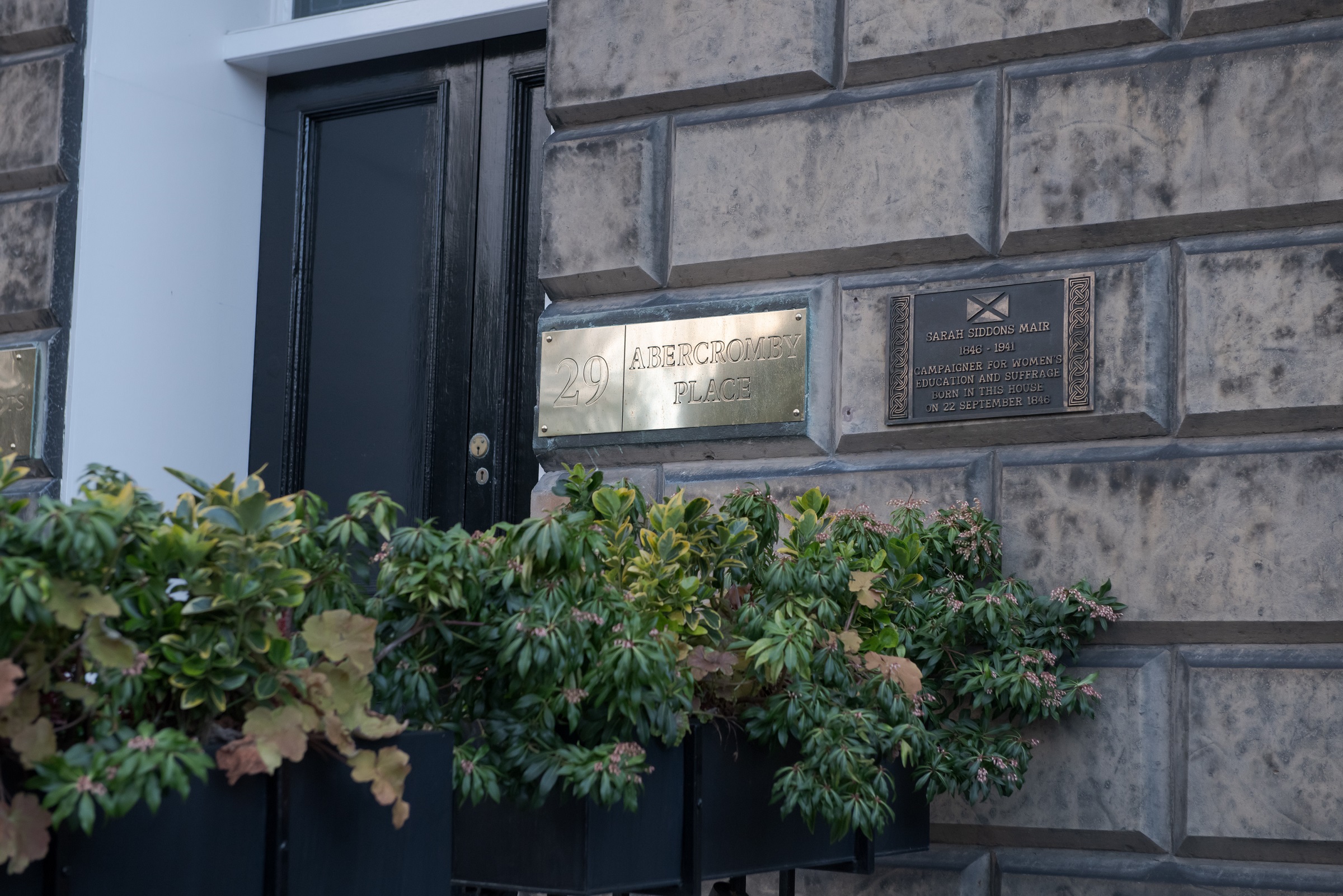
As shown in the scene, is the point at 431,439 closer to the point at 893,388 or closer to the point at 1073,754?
the point at 893,388

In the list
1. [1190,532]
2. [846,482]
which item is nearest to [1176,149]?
[1190,532]

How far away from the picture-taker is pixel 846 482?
15.0 ft

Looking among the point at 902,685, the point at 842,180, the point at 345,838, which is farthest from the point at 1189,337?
the point at 345,838

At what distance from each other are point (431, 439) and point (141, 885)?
154 inches

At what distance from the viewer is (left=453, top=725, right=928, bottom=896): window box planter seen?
2.68 meters

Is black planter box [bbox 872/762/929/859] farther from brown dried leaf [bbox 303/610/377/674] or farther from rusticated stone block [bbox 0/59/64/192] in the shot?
rusticated stone block [bbox 0/59/64/192]

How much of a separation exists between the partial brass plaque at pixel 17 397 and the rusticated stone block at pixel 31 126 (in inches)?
28.2

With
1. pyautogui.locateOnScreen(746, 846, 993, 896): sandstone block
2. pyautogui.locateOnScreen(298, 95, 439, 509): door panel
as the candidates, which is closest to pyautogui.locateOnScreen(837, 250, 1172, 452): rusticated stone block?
pyautogui.locateOnScreen(746, 846, 993, 896): sandstone block

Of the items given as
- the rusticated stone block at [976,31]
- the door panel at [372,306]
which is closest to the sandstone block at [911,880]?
the door panel at [372,306]

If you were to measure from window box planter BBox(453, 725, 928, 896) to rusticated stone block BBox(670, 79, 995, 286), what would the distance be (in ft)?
6.23

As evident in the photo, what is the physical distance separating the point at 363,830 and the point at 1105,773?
2530 millimetres

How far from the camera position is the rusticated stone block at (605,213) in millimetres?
4965

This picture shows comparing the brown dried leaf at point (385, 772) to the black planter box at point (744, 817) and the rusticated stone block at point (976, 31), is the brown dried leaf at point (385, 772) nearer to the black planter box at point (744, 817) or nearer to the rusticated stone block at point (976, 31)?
the black planter box at point (744, 817)

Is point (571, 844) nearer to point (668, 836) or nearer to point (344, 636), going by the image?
point (668, 836)
